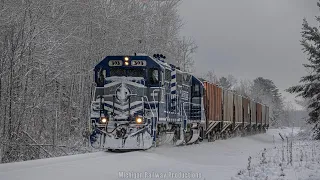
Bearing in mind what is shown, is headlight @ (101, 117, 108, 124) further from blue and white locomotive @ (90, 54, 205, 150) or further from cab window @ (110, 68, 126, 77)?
cab window @ (110, 68, 126, 77)

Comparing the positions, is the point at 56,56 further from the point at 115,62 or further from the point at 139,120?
the point at 139,120

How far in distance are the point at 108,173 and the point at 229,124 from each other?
2425 centimetres

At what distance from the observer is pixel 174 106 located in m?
18.6

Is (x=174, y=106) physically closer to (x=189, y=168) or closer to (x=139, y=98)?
(x=139, y=98)

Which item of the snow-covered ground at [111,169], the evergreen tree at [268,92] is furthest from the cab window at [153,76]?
the evergreen tree at [268,92]

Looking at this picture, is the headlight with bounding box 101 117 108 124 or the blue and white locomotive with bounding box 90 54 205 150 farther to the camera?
the headlight with bounding box 101 117 108 124

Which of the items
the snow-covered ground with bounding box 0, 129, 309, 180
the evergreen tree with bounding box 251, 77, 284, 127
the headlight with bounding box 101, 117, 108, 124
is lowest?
the snow-covered ground with bounding box 0, 129, 309, 180

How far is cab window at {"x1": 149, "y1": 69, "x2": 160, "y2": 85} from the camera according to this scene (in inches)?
653

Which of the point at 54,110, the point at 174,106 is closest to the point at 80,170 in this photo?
the point at 174,106

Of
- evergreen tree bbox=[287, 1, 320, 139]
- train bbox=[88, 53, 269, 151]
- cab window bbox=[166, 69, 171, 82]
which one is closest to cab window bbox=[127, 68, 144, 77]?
train bbox=[88, 53, 269, 151]

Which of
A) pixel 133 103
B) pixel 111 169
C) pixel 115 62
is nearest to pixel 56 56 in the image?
pixel 115 62

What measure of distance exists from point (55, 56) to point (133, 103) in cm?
660

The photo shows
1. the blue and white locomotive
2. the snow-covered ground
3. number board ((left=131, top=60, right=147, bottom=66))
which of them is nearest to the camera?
the snow-covered ground

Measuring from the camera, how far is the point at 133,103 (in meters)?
16.0
